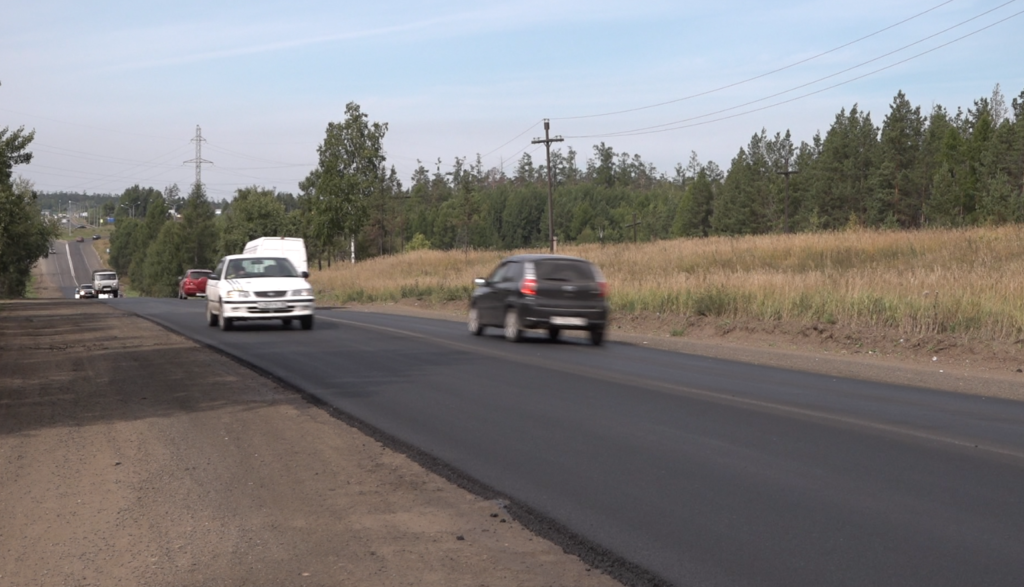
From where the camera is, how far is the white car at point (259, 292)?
2359 cm

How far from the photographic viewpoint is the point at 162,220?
155 meters

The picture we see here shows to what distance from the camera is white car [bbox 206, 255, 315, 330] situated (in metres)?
23.6

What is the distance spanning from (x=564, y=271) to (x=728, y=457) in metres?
12.8

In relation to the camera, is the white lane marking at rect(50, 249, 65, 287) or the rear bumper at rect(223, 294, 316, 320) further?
the white lane marking at rect(50, 249, 65, 287)

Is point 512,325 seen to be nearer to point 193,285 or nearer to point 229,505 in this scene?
point 229,505

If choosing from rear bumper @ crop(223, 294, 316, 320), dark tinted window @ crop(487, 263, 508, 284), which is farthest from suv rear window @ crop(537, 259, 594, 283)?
rear bumper @ crop(223, 294, 316, 320)

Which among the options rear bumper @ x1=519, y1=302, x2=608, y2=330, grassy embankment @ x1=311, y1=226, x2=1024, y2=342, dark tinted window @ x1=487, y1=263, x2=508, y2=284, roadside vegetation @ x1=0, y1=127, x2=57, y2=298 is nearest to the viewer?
grassy embankment @ x1=311, y1=226, x2=1024, y2=342

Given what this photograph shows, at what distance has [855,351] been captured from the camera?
19.8 meters

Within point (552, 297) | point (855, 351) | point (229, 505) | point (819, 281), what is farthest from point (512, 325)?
point (229, 505)

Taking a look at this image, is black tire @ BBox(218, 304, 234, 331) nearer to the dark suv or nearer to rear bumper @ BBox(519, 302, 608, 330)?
the dark suv

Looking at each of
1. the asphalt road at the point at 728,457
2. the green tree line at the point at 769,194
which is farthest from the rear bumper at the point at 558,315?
the green tree line at the point at 769,194

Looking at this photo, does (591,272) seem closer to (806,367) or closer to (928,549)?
A: (806,367)

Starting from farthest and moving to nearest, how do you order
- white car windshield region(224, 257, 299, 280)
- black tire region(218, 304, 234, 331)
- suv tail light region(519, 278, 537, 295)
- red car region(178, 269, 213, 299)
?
red car region(178, 269, 213, 299), white car windshield region(224, 257, 299, 280), black tire region(218, 304, 234, 331), suv tail light region(519, 278, 537, 295)

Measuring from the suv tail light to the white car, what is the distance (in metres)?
5.68
